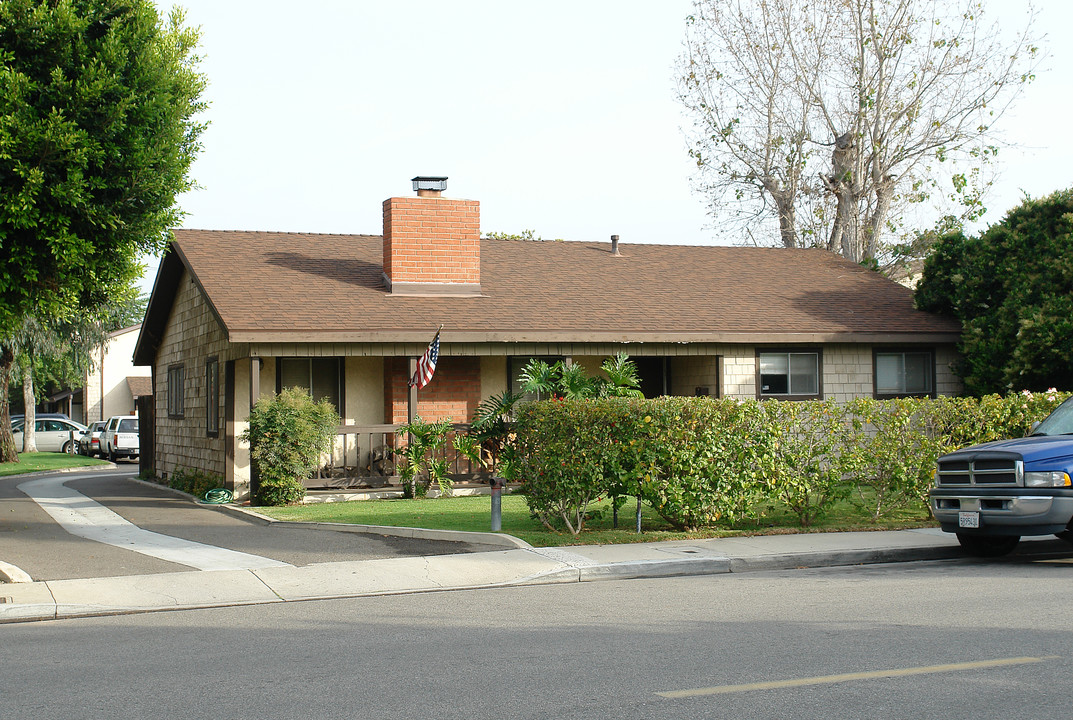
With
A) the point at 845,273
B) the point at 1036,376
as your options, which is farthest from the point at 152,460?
the point at 1036,376

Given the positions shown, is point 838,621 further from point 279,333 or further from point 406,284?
point 406,284

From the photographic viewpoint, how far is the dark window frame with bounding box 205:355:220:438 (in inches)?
779

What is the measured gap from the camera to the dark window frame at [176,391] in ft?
75.6

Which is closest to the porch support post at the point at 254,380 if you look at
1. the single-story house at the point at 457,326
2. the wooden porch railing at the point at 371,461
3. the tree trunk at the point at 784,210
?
the single-story house at the point at 457,326

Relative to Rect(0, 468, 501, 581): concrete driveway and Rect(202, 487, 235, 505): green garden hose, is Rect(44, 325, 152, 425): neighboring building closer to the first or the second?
Rect(0, 468, 501, 581): concrete driveway

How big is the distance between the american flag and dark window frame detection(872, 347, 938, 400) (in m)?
9.23

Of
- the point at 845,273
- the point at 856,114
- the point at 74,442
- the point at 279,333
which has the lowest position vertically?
the point at 74,442

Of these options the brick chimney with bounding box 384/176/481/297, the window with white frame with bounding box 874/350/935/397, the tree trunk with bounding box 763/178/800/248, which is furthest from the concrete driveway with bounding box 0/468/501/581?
the tree trunk with bounding box 763/178/800/248

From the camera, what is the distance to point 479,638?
7.86m

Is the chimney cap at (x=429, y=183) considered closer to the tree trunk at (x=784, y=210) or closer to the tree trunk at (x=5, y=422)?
the tree trunk at (x=784, y=210)

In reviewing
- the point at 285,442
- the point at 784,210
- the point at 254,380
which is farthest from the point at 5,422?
the point at 784,210

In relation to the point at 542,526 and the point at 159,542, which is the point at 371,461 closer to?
the point at 159,542

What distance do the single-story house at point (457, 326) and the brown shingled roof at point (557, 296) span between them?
5 cm

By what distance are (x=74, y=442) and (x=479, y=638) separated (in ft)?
141
